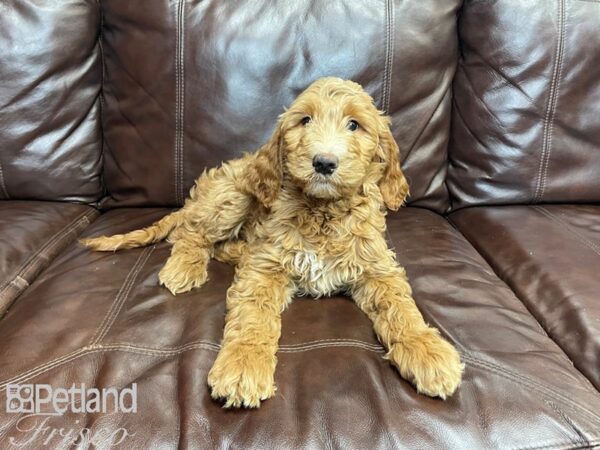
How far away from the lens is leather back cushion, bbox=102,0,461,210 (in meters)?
2.31

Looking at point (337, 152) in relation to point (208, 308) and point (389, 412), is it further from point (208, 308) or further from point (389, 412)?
point (389, 412)

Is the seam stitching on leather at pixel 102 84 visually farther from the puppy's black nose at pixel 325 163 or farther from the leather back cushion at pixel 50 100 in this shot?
the puppy's black nose at pixel 325 163

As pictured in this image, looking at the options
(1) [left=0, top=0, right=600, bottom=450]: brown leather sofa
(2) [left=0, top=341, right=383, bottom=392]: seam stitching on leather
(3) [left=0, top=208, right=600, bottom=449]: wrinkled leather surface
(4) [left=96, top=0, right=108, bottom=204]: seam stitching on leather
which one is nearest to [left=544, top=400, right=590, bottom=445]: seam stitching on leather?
(3) [left=0, top=208, right=600, bottom=449]: wrinkled leather surface

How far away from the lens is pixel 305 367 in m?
1.48

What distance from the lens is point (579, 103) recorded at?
2451 millimetres

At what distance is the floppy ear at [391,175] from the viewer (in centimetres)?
193

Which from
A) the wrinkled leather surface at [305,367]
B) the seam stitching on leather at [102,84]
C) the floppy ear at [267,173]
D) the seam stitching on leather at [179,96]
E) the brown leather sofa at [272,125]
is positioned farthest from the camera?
the seam stitching on leather at [102,84]

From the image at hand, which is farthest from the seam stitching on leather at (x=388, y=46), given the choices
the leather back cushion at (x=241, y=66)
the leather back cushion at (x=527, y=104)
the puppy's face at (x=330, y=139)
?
the puppy's face at (x=330, y=139)

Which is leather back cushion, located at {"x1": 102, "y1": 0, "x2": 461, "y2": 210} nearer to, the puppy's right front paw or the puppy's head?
the puppy's head

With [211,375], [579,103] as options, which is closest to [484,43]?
[579,103]

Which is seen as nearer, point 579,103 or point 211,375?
point 211,375

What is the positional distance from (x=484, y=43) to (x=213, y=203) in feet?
4.73

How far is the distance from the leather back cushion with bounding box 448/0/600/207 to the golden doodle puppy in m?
0.68

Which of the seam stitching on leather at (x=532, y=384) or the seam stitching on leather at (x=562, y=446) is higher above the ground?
the seam stitching on leather at (x=532, y=384)
